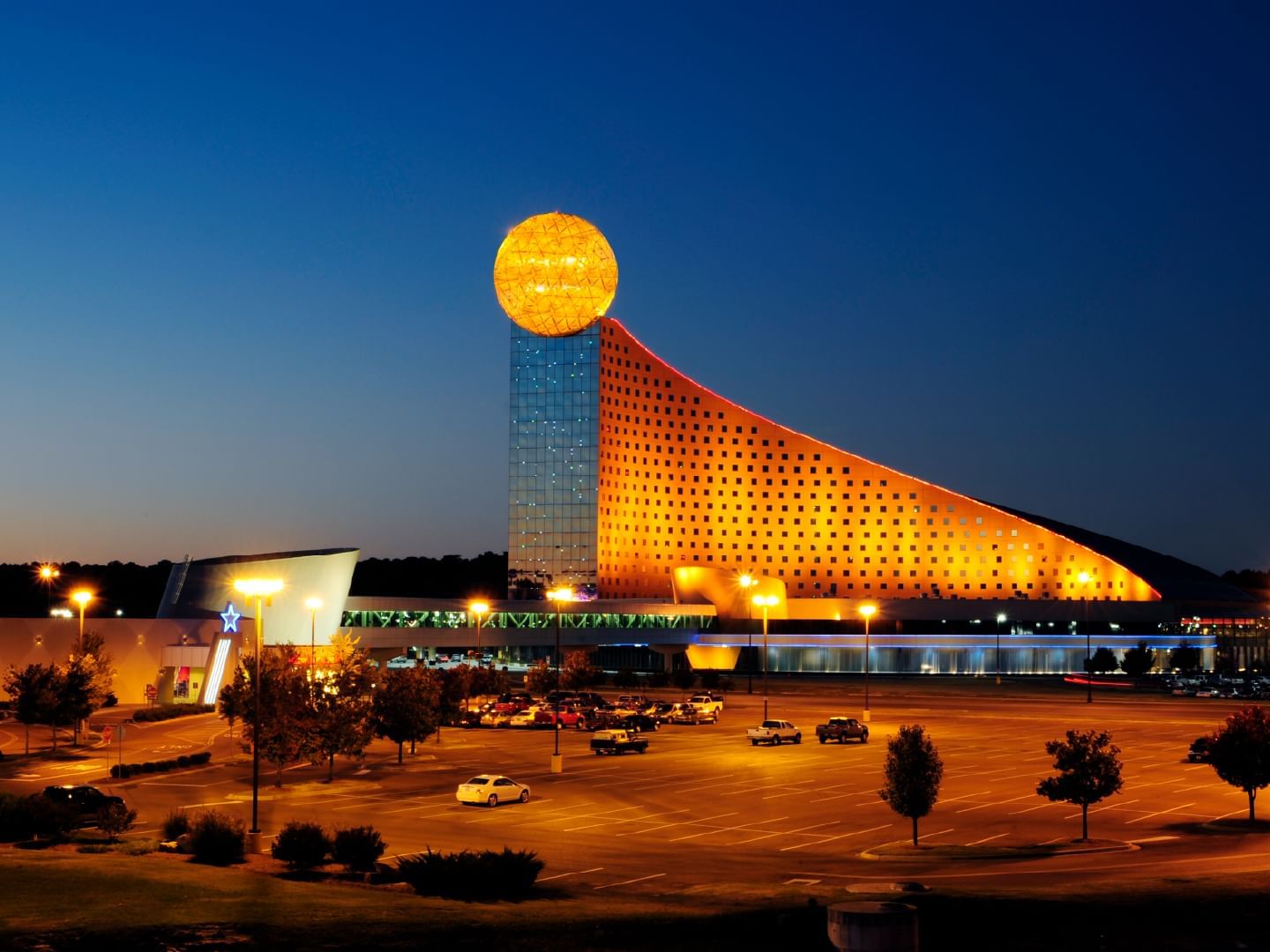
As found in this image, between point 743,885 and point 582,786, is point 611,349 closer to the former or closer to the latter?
point 582,786

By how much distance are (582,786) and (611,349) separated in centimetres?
9126

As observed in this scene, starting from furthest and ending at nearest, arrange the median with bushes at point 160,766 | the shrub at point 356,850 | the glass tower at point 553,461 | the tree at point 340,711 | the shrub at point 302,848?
the glass tower at point 553,461, the tree at point 340,711, the median with bushes at point 160,766, the shrub at point 302,848, the shrub at point 356,850

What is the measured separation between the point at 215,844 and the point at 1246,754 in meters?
24.1

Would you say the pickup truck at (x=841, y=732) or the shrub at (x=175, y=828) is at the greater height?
the pickup truck at (x=841, y=732)

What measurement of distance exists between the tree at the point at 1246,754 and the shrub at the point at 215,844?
23.3 meters

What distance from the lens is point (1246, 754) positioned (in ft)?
116

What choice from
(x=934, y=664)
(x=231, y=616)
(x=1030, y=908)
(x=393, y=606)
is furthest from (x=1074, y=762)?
(x=934, y=664)

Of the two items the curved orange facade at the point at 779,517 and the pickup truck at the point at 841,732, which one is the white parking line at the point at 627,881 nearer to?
the pickup truck at the point at 841,732

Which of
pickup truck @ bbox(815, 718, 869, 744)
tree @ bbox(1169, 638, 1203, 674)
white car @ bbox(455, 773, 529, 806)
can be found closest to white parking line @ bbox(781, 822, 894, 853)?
white car @ bbox(455, 773, 529, 806)

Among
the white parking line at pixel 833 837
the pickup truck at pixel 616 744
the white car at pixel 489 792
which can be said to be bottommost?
the white parking line at pixel 833 837

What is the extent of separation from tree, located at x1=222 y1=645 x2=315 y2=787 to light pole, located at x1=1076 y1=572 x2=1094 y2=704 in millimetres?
48114

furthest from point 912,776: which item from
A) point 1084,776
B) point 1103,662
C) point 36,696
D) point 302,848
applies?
point 1103,662

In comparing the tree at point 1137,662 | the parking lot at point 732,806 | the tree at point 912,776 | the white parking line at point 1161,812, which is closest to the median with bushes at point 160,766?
the parking lot at point 732,806

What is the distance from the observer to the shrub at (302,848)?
83.9 feet
